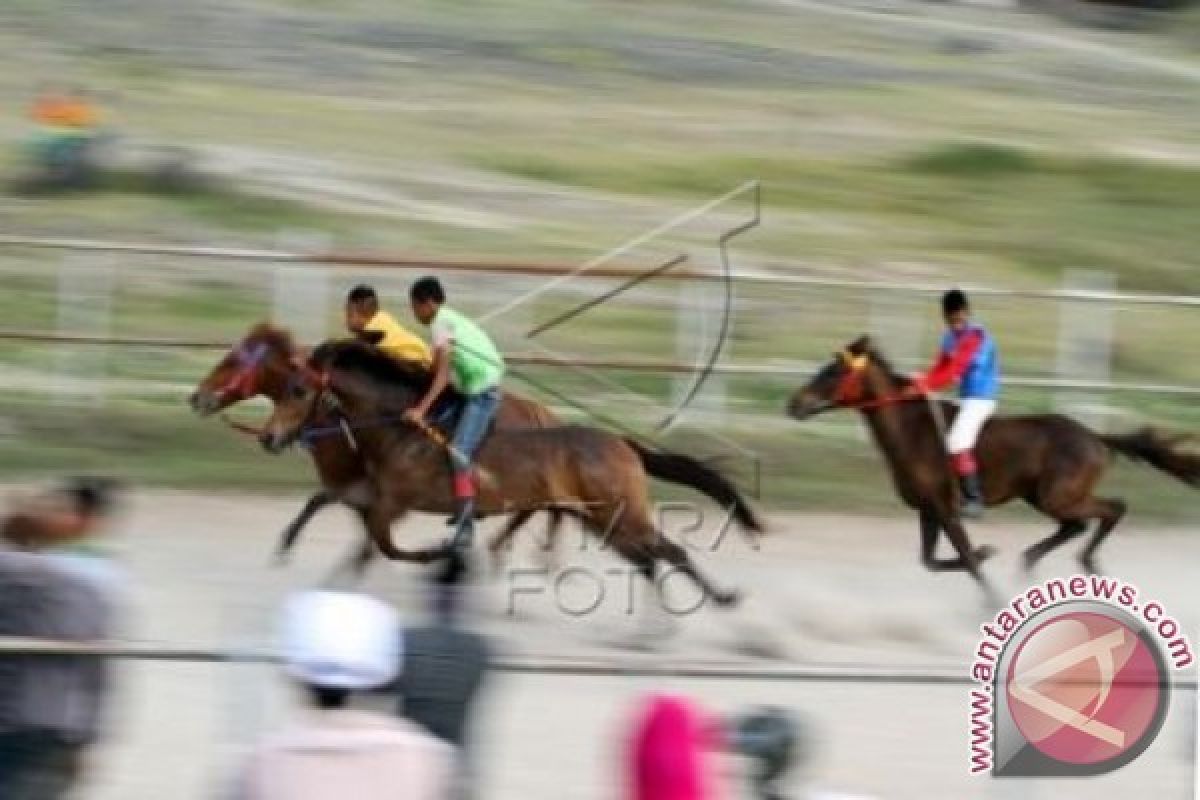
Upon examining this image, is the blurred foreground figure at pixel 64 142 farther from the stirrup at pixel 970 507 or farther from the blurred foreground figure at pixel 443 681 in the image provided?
the blurred foreground figure at pixel 443 681

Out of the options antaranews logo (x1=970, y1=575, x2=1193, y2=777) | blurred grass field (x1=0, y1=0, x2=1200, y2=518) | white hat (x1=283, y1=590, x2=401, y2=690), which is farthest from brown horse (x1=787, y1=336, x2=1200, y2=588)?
white hat (x1=283, y1=590, x2=401, y2=690)

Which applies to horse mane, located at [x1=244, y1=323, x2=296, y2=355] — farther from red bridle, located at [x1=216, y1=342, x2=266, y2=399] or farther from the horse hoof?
the horse hoof

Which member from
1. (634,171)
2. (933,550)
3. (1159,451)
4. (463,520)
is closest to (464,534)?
(463,520)

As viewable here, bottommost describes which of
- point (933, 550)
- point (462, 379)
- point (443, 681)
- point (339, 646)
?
point (933, 550)

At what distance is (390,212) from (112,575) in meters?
17.5

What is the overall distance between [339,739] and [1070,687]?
2.63 metres

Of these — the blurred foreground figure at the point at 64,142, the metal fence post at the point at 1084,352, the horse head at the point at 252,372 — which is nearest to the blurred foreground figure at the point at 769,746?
the horse head at the point at 252,372

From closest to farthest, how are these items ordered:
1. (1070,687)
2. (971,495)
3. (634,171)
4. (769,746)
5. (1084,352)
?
(769,746) < (1070,687) < (971,495) < (1084,352) < (634,171)

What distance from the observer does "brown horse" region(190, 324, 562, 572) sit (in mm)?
13867

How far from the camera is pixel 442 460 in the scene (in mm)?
13852

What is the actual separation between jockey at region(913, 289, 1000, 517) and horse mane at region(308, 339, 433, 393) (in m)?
2.49

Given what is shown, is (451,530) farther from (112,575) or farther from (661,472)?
(112,575)

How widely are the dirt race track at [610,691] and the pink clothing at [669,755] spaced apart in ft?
3.41

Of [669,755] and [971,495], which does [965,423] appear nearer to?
[971,495]
